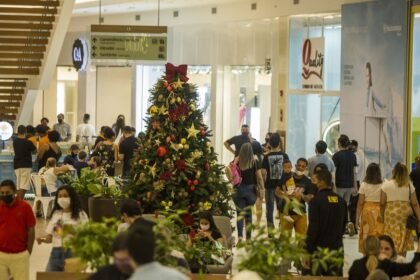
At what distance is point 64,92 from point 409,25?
23.2m

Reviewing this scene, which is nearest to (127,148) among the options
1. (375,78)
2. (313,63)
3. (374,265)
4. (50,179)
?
(50,179)

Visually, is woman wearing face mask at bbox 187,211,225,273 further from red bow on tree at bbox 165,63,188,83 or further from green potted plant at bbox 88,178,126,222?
green potted plant at bbox 88,178,126,222

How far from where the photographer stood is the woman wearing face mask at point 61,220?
1011 centimetres

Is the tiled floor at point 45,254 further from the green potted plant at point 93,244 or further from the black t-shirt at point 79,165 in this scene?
the green potted plant at point 93,244

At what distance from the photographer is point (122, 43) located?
926 inches

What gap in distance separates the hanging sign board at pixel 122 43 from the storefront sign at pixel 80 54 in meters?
7.86

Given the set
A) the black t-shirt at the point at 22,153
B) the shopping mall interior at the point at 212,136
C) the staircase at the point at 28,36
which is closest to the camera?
the shopping mall interior at the point at 212,136

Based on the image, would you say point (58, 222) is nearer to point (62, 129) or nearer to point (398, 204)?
point (398, 204)

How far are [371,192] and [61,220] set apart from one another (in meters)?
4.79

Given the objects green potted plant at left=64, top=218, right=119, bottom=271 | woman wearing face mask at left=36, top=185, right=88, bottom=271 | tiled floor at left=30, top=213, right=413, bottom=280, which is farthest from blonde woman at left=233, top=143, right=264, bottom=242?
green potted plant at left=64, top=218, right=119, bottom=271

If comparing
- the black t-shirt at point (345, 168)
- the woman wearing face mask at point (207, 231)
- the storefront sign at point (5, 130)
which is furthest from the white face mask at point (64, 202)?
the storefront sign at point (5, 130)

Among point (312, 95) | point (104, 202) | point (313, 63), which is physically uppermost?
point (313, 63)

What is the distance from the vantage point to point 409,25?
1878cm

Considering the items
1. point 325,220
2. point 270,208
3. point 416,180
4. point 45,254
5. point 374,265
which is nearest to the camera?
point 374,265
